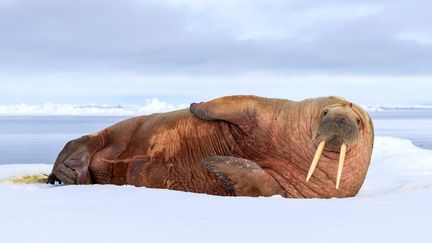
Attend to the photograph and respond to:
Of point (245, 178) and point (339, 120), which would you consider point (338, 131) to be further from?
point (245, 178)

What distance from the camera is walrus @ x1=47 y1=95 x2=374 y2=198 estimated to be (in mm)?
5406

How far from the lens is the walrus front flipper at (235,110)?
595cm

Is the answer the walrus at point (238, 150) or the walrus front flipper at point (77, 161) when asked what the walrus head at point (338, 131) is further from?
the walrus front flipper at point (77, 161)

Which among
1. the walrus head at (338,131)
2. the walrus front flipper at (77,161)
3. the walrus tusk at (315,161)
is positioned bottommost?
the walrus front flipper at (77,161)

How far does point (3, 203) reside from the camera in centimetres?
404

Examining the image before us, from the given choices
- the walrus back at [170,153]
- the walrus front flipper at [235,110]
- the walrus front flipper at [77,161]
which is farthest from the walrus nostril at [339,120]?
the walrus front flipper at [77,161]

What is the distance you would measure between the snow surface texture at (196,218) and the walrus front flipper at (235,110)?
1221 mm

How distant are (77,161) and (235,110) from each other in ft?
6.40

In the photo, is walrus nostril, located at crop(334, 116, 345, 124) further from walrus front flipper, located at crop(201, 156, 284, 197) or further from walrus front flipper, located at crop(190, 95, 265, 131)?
walrus front flipper, located at crop(190, 95, 265, 131)

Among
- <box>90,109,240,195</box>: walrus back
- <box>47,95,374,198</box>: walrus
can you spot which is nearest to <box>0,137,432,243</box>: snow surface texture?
<box>47,95,374,198</box>: walrus

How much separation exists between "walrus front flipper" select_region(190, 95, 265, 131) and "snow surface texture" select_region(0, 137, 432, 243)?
1.22 metres

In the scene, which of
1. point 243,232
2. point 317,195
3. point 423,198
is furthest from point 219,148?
point 243,232

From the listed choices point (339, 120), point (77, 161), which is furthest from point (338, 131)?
point (77, 161)

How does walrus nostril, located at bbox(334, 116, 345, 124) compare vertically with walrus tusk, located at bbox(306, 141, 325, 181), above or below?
above
